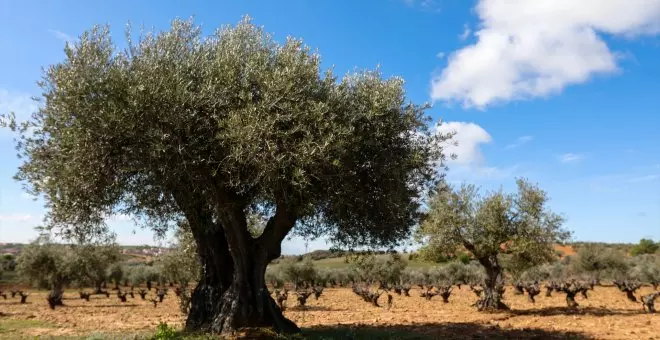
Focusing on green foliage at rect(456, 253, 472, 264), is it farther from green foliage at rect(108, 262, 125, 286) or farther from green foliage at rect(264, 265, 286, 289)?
green foliage at rect(108, 262, 125, 286)

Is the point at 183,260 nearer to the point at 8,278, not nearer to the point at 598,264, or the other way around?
the point at 598,264

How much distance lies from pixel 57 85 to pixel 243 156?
5.81 metres

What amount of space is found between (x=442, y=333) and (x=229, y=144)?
12839 millimetres

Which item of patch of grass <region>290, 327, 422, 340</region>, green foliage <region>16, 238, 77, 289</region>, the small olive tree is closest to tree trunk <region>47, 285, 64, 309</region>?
green foliage <region>16, 238, 77, 289</region>

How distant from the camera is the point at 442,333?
A: 20.8 m

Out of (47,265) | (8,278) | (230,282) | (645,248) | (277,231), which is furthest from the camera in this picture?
(645,248)

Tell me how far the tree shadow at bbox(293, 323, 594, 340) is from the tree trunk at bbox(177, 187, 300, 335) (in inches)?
74.6

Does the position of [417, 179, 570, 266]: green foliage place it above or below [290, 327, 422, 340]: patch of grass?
above

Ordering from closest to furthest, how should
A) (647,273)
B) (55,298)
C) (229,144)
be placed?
(229,144) → (55,298) → (647,273)

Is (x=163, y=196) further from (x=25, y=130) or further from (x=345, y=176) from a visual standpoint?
(x=345, y=176)

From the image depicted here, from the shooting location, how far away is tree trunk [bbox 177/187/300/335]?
17.5 metres

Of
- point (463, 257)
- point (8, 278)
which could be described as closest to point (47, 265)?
point (8, 278)

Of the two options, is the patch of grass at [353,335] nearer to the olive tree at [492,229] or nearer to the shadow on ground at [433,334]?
the shadow on ground at [433,334]

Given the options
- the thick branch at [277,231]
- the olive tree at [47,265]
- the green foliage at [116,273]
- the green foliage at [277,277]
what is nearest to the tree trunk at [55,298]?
the olive tree at [47,265]
